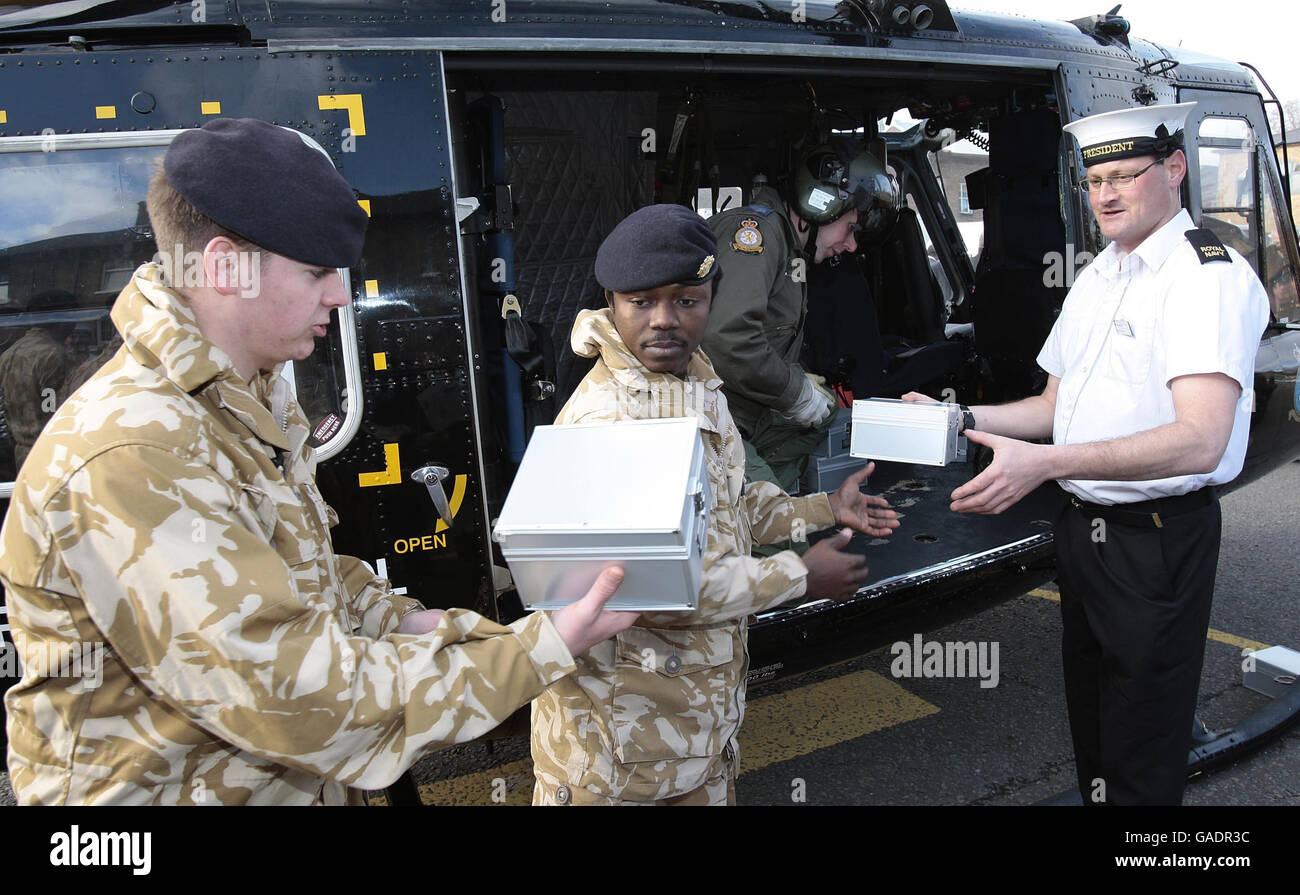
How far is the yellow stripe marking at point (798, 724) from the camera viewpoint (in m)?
3.14

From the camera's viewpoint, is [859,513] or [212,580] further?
[859,513]

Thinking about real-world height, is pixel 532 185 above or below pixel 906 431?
above

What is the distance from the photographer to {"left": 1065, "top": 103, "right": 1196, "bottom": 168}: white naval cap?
7.29ft

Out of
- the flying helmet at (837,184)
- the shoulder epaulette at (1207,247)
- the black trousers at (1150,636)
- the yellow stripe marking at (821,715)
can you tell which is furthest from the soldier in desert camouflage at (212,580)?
the flying helmet at (837,184)

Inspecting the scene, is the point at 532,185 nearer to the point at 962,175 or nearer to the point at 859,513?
the point at 859,513

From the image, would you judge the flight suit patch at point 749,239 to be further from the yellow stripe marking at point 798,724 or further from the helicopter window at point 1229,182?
the helicopter window at point 1229,182

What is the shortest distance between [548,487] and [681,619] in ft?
1.31

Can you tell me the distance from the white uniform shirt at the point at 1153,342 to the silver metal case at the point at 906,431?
34cm

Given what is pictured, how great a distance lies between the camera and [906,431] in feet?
7.80

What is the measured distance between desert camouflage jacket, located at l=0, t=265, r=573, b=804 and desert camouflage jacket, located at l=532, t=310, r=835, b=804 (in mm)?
513

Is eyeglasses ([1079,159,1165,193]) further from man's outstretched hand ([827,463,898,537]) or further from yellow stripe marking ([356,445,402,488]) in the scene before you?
yellow stripe marking ([356,445,402,488])

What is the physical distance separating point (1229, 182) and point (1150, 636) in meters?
2.85

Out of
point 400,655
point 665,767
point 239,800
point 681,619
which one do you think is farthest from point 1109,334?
point 239,800

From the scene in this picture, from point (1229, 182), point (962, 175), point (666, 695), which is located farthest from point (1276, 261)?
point (962, 175)
